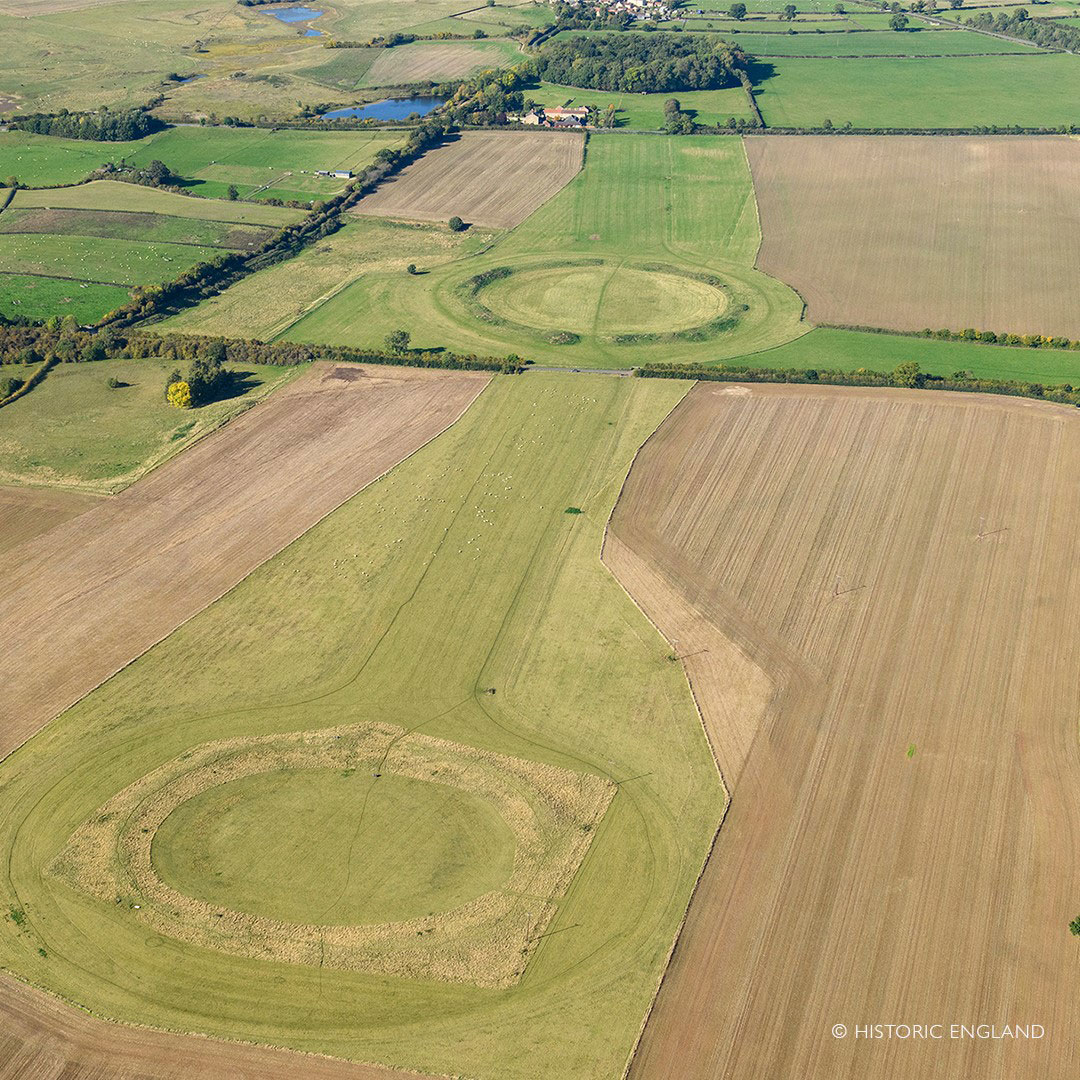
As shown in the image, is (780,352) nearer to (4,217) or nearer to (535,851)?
(535,851)

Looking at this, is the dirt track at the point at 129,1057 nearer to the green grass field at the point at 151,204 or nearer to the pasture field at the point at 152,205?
the pasture field at the point at 152,205

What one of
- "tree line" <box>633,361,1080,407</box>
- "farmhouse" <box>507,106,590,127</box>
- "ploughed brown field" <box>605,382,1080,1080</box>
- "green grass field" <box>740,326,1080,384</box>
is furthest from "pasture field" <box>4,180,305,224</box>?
"ploughed brown field" <box>605,382,1080,1080</box>

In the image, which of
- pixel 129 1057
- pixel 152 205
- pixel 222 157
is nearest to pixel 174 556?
pixel 129 1057

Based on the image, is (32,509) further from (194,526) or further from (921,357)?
(921,357)

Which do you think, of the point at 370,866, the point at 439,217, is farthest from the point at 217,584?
the point at 439,217

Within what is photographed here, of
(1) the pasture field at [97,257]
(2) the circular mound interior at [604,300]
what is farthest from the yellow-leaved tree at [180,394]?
(2) the circular mound interior at [604,300]

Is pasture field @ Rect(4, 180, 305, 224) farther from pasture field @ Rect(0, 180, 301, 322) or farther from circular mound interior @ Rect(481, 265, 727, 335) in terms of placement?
circular mound interior @ Rect(481, 265, 727, 335)
